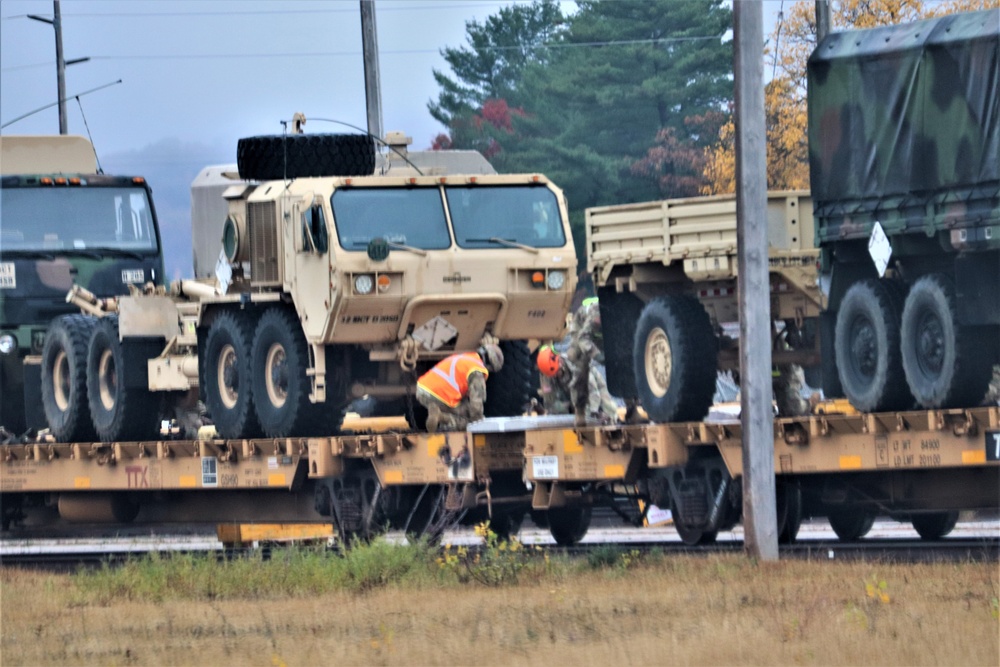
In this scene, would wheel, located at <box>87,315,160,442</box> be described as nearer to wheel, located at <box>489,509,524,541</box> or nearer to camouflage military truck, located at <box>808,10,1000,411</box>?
wheel, located at <box>489,509,524,541</box>

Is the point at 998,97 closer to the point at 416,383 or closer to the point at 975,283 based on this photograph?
the point at 975,283

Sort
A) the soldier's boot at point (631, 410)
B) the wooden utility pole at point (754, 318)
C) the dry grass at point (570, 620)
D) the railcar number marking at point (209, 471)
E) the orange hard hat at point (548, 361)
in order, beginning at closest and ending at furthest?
1. the dry grass at point (570, 620)
2. the wooden utility pole at point (754, 318)
3. the orange hard hat at point (548, 361)
4. the railcar number marking at point (209, 471)
5. the soldier's boot at point (631, 410)

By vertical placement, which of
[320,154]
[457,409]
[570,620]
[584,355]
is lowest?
[570,620]

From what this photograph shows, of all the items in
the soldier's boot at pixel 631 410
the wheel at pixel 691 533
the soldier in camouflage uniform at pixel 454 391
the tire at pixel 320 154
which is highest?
the tire at pixel 320 154

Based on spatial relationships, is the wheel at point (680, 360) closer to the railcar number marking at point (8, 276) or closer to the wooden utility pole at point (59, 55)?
the railcar number marking at point (8, 276)

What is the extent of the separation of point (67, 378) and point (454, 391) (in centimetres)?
578

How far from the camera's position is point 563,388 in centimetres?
1762

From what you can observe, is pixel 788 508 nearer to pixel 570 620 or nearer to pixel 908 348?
pixel 908 348

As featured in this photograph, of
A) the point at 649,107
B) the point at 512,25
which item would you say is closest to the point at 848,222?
the point at 649,107

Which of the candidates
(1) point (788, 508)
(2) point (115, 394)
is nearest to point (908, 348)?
(1) point (788, 508)

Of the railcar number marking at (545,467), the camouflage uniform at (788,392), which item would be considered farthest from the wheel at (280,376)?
the camouflage uniform at (788,392)

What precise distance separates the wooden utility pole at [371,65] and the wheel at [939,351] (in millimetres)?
10970

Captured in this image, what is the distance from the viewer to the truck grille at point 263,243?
56.2ft

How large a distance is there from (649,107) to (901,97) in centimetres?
3144
